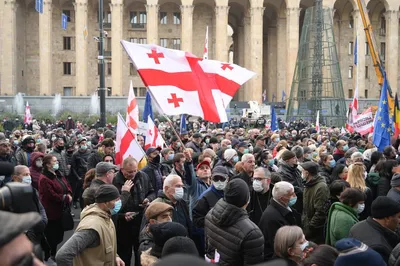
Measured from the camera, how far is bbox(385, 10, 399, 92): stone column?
189 feet

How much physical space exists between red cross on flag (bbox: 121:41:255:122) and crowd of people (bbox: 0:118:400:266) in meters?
0.90

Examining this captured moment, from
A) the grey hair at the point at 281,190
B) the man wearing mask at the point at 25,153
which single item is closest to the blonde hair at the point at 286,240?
the grey hair at the point at 281,190

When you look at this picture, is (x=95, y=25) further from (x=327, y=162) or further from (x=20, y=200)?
(x=20, y=200)

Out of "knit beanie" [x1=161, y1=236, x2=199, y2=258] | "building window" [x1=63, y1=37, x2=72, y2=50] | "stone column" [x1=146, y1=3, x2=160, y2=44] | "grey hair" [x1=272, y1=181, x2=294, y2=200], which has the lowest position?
"knit beanie" [x1=161, y1=236, x2=199, y2=258]

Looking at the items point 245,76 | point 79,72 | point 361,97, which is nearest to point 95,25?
point 79,72

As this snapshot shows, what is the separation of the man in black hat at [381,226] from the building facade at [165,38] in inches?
2014

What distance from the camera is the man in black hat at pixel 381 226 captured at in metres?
5.04

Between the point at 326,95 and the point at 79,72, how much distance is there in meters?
26.4

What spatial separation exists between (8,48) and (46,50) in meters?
3.58

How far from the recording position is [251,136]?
60.3 ft

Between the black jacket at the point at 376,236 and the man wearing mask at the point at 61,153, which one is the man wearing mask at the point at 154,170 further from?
the man wearing mask at the point at 61,153

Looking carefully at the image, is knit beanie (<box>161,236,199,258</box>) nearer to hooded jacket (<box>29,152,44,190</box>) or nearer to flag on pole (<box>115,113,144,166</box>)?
flag on pole (<box>115,113,144,166</box>)

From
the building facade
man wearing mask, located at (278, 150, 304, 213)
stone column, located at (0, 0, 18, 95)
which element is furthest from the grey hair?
stone column, located at (0, 0, 18, 95)

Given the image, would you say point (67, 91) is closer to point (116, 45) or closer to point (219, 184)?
point (116, 45)
